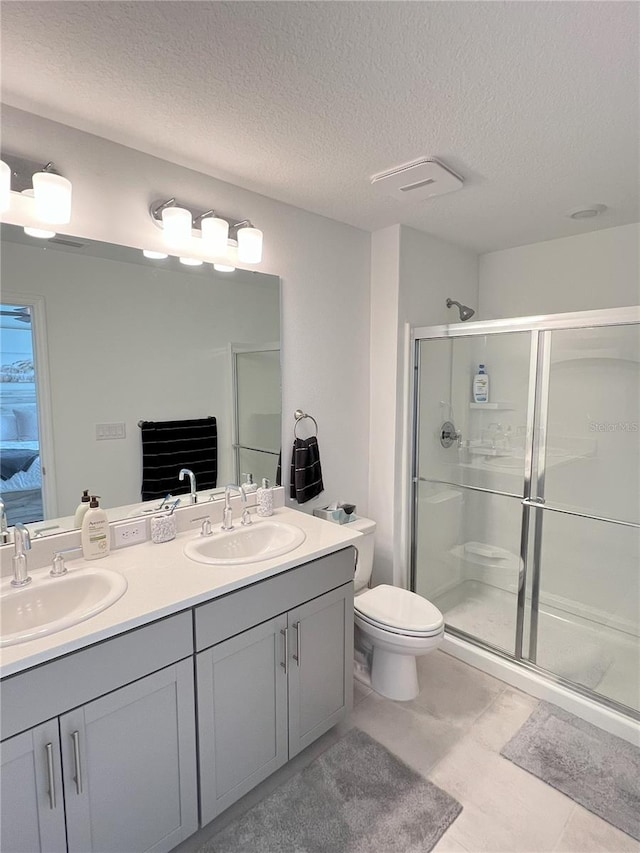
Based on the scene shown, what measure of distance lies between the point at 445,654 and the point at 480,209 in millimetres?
2425

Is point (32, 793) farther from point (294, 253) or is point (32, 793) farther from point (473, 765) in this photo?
point (294, 253)

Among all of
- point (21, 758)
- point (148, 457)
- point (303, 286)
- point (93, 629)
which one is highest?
point (303, 286)

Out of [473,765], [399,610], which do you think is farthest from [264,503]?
[473,765]

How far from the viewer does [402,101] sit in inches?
57.4

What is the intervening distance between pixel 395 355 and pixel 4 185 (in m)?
1.93

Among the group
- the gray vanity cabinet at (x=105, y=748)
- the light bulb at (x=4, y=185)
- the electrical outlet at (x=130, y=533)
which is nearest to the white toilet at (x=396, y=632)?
the gray vanity cabinet at (x=105, y=748)

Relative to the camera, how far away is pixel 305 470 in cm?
238

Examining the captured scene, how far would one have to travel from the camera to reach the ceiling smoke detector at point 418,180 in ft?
6.17

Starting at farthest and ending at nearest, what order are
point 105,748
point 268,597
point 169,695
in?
point 268,597 < point 169,695 < point 105,748

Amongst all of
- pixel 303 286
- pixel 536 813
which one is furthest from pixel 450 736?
pixel 303 286

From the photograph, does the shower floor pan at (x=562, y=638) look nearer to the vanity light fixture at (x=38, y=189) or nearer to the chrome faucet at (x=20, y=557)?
the chrome faucet at (x=20, y=557)

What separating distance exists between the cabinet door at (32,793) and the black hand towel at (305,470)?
1.40 metres

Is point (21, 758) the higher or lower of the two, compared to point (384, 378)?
lower

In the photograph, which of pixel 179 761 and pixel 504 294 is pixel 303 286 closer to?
pixel 504 294
